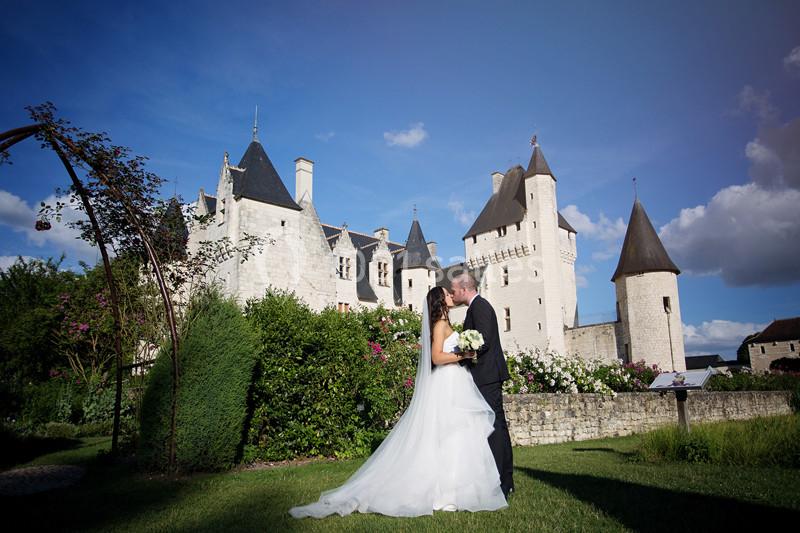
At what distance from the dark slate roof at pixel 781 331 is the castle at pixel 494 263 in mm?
27435

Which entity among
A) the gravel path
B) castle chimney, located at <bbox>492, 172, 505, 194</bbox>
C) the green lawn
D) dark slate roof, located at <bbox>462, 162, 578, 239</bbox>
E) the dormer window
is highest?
castle chimney, located at <bbox>492, 172, 505, 194</bbox>

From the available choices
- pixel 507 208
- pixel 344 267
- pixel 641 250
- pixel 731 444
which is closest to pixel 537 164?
pixel 507 208

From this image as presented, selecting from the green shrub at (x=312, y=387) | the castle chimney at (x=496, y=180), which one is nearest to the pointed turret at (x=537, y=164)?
the castle chimney at (x=496, y=180)

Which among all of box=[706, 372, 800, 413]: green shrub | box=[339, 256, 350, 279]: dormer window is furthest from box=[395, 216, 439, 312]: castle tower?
box=[706, 372, 800, 413]: green shrub

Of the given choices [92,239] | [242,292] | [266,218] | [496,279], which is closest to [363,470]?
[92,239]

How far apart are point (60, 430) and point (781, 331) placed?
204 ft

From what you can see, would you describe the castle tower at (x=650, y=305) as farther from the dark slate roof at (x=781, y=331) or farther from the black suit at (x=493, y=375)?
the dark slate roof at (x=781, y=331)

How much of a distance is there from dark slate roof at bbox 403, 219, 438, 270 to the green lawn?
29.1 m

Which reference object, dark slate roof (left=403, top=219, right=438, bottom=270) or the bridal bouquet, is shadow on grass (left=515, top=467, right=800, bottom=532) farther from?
dark slate roof (left=403, top=219, right=438, bottom=270)

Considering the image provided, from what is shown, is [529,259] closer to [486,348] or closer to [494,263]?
[494,263]

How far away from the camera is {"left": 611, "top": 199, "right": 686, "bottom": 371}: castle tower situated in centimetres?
3033

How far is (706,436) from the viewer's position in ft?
23.7

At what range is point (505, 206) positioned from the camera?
1612 inches

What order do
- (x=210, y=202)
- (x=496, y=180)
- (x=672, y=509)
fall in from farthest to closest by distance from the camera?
(x=496, y=180) → (x=210, y=202) → (x=672, y=509)
